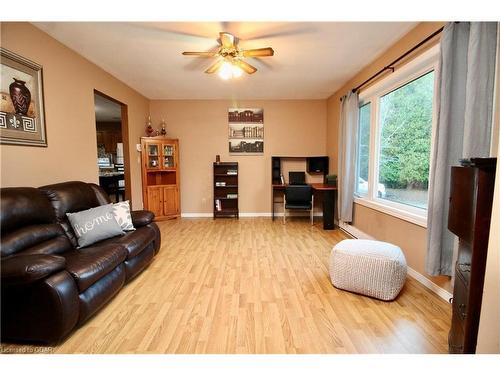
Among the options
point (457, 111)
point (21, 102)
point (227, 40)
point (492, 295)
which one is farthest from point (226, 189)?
point (492, 295)

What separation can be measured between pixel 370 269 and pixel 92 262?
214cm

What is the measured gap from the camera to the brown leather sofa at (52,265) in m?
1.40

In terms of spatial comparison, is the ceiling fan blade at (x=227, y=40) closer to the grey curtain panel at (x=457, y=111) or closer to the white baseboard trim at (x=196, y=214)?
the grey curtain panel at (x=457, y=111)

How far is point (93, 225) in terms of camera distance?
2168 mm

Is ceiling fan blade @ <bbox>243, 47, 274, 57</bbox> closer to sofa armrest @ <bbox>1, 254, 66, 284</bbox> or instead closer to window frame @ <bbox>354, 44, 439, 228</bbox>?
window frame @ <bbox>354, 44, 439, 228</bbox>

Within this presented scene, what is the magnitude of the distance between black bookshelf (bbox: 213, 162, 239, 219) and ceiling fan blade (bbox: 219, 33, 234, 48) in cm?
270

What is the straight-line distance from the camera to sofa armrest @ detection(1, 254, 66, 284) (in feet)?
4.37

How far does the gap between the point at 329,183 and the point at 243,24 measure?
3085 mm

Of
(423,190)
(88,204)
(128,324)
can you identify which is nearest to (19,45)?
(88,204)

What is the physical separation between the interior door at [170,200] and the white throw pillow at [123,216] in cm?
228

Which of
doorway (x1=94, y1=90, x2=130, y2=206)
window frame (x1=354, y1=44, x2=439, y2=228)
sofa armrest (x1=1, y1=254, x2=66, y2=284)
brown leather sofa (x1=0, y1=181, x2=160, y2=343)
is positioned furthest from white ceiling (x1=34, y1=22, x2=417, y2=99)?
doorway (x1=94, y1=90, x2=130, y2=206)

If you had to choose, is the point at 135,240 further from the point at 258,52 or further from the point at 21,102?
the point at 258,52

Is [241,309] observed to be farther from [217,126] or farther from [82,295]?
[217,126]

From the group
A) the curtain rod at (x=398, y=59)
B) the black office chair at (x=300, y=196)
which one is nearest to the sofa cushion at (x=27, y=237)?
the black office chair at (x=300, y=196)
